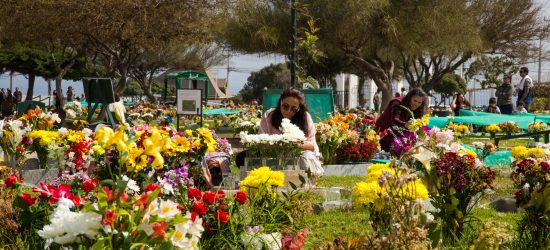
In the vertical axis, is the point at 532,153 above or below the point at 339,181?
above

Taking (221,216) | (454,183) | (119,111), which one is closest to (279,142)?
(119,111)

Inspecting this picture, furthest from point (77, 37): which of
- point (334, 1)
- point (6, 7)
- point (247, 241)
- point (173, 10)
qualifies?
point (247, 241)

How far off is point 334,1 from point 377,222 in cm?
2581

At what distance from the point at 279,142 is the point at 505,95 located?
12550 mm

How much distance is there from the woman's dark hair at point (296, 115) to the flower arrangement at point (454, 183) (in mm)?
3928

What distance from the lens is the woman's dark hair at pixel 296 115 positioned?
835 cm

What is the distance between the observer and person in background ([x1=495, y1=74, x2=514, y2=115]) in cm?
1883

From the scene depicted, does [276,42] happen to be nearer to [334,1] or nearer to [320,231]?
[334,1]

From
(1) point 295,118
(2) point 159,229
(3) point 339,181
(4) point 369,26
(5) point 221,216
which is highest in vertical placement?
(4) point 369,26

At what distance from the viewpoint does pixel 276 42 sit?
30750mm

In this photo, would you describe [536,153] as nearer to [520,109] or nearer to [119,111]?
[119,111]

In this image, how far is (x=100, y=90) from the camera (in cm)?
1739

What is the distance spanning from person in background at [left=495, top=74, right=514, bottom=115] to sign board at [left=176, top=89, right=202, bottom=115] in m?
7.70

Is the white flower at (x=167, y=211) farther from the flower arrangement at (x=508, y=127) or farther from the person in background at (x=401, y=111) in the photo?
the flower arrangement at (x=508, y=127)
